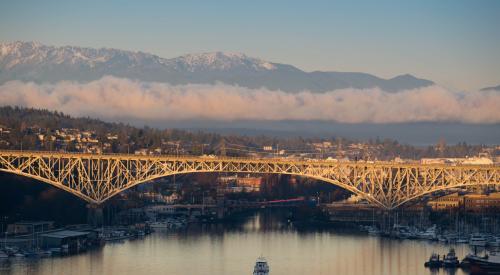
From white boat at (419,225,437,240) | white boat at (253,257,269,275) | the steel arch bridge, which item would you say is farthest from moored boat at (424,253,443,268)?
the steel arch bridge

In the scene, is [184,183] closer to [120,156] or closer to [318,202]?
[318,202]

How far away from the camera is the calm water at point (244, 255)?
2687 inches

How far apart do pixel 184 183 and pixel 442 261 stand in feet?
173

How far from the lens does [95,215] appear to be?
9081 centimetres

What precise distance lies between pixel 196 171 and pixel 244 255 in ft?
75.4

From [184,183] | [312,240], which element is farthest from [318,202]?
[312,240]

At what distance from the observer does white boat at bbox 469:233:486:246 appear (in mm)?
81188

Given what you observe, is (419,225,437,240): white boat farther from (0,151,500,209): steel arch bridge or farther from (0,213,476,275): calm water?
(0,151,500,209): steel arch bridge

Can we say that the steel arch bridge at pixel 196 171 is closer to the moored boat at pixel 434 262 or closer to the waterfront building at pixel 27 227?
the waterfront building at pixel 27 227

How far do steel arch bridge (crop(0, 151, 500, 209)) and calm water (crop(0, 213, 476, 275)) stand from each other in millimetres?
6272

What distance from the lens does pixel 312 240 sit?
281ft

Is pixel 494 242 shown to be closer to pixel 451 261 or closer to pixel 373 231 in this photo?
pixel 451 261

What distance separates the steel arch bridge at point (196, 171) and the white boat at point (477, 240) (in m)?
10.2

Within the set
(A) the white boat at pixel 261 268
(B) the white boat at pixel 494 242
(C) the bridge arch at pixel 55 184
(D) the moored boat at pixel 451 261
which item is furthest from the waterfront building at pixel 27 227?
(B) the white boat at pixel 494 242
